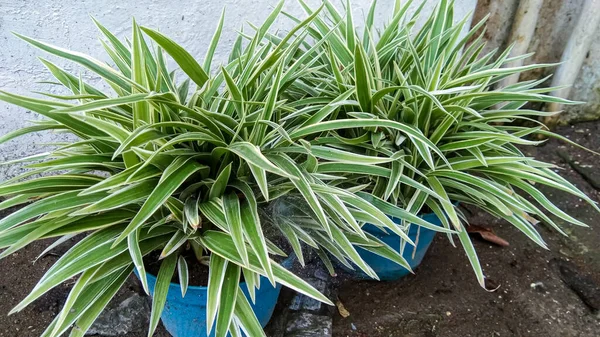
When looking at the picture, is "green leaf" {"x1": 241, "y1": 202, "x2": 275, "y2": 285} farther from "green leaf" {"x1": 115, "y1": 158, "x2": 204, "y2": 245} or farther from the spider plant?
the spider plant

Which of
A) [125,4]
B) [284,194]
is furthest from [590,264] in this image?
[125,4]

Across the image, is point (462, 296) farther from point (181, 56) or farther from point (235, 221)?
point (181, 56)

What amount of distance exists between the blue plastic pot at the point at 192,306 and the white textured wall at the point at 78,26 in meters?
0.97

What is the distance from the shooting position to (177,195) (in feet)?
4.59

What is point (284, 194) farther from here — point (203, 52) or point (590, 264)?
point (590, 264)

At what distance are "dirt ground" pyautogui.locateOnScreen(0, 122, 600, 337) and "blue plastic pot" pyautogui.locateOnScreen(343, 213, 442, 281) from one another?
0.05 meters

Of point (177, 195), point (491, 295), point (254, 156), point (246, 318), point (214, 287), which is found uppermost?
point (254, 156)

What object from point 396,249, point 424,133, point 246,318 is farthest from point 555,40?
point 246,318

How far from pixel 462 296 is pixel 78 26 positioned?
5.82ft

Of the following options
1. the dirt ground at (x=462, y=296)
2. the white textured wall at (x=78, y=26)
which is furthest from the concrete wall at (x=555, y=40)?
the dirt ground at (x=462, y=296)

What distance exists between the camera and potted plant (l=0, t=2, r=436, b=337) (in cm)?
123

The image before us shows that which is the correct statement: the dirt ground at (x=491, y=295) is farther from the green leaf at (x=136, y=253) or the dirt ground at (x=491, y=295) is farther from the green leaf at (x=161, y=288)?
the green leaf at (x=136, y=253)

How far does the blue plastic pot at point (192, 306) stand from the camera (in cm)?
143

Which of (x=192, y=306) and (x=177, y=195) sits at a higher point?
(x=177, y=195)
